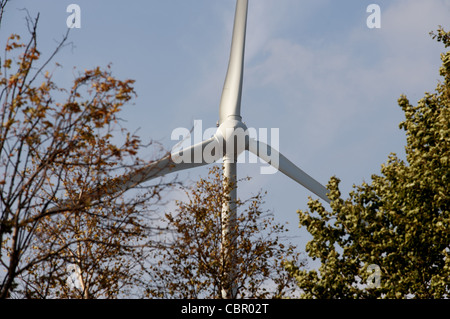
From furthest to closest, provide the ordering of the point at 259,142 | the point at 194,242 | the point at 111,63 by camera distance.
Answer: the point at 259,142
the point at 194,242
the point at 111,63

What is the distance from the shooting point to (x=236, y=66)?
33.3 meters

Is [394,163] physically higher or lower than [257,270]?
higher

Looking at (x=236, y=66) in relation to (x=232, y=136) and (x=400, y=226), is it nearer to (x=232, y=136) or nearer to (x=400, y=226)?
(x=232, y=136)

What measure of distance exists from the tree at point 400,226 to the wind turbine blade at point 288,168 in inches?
366

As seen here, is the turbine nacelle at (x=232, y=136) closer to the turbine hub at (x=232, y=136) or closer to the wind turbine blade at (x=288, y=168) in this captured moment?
the turbine hub at (x=232, y=136)

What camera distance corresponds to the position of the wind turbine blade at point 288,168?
1302 inches

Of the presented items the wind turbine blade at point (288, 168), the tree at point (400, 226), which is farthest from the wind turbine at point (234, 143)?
the tree at point (400, 226)

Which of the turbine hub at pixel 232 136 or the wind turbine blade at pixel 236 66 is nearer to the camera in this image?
the wind turbine blade at pixel 236 66

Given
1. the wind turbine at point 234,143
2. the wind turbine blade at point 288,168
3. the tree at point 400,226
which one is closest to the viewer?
the tree at point 400,226

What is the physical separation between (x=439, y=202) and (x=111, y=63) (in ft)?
38.6

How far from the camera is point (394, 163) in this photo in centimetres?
2295
